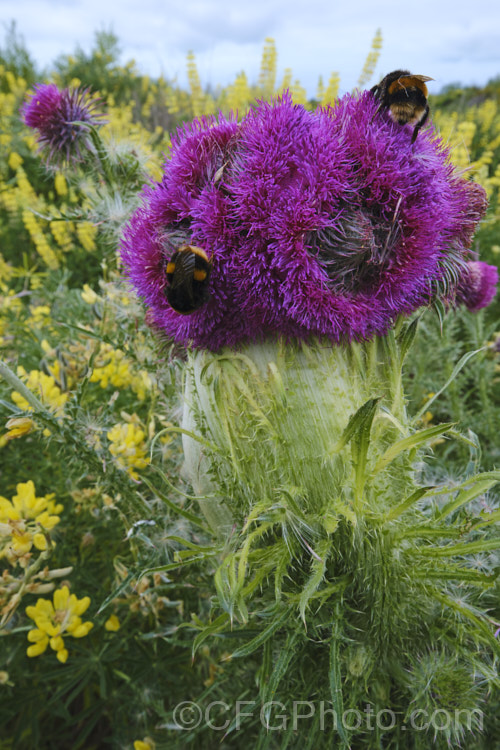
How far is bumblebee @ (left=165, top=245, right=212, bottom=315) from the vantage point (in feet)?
2.43

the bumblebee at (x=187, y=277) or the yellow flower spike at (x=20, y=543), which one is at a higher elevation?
the bumblebee at (x=187, y=277)

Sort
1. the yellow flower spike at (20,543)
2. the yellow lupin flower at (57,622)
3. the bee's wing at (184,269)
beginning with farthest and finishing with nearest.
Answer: the yellow lupin flower at (57,622), the yellow flower spike at (20,543), the bee's wing at (184,269)

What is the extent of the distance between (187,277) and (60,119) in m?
0.82

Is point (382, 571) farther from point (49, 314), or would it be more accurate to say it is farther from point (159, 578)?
point (49, 314)

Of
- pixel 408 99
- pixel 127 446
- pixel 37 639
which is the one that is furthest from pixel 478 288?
pixel 37 639

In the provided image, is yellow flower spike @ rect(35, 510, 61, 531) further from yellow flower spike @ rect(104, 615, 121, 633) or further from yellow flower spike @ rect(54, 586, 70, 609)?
yellow flower spike @ rect(104, 615, 121, 633)

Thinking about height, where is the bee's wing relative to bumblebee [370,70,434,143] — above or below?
below

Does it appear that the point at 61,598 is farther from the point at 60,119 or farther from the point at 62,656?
the point at 60,119

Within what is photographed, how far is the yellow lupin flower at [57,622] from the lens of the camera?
45.5 inches

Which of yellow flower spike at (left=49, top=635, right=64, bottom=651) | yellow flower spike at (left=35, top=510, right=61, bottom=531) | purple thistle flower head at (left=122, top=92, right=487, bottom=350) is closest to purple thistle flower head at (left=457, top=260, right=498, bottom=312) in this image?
purple thistle flower head at (left=122, top=92, right=487, bottom=350)

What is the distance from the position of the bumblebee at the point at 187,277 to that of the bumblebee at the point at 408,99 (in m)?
0.38

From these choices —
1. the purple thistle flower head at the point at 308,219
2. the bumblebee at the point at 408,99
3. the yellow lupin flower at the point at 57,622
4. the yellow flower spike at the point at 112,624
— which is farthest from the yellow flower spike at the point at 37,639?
the bumblebee at the point at 408,99

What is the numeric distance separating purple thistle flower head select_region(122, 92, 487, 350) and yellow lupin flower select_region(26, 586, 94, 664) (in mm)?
792

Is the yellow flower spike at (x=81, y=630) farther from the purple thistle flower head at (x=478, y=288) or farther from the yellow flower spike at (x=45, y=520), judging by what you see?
the purple thistle flower head at (x=478, y=288)
